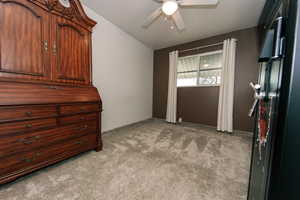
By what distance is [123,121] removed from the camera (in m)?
3.13

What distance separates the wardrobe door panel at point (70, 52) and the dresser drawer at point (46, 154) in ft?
2.79

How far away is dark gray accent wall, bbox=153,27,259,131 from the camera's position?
8.70 feet

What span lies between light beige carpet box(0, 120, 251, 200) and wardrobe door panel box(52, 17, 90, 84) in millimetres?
1177

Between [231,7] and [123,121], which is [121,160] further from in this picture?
[231,7]

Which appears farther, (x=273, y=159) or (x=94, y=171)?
(x=94, y=171)

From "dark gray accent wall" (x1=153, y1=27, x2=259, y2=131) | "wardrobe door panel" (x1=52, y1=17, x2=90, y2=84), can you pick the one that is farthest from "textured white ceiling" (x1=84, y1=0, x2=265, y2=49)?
"wardrobe door panel" (x1=52, y1=17, x2=90, y2=84)

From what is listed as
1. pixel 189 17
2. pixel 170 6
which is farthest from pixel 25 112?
pixel 189 17

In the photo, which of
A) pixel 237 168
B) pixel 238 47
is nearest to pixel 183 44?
pixel 238 47

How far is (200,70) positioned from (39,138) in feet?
11.8

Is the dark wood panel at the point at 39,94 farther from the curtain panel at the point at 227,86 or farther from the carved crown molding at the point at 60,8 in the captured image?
the curtain panel at the point at 227,86

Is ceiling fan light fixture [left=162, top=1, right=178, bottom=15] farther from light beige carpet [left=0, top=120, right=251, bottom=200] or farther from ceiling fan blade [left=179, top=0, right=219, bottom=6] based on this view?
light beige carpet [left=0, top=120, right=251, bottom=200]

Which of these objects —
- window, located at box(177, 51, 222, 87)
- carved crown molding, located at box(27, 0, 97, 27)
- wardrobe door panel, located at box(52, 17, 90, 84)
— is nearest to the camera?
carved crown molding, located at box(27, 0, 97, 27)

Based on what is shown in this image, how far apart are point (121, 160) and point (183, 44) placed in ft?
11.4

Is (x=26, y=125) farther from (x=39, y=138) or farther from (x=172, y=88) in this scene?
(x=172, y=88)
